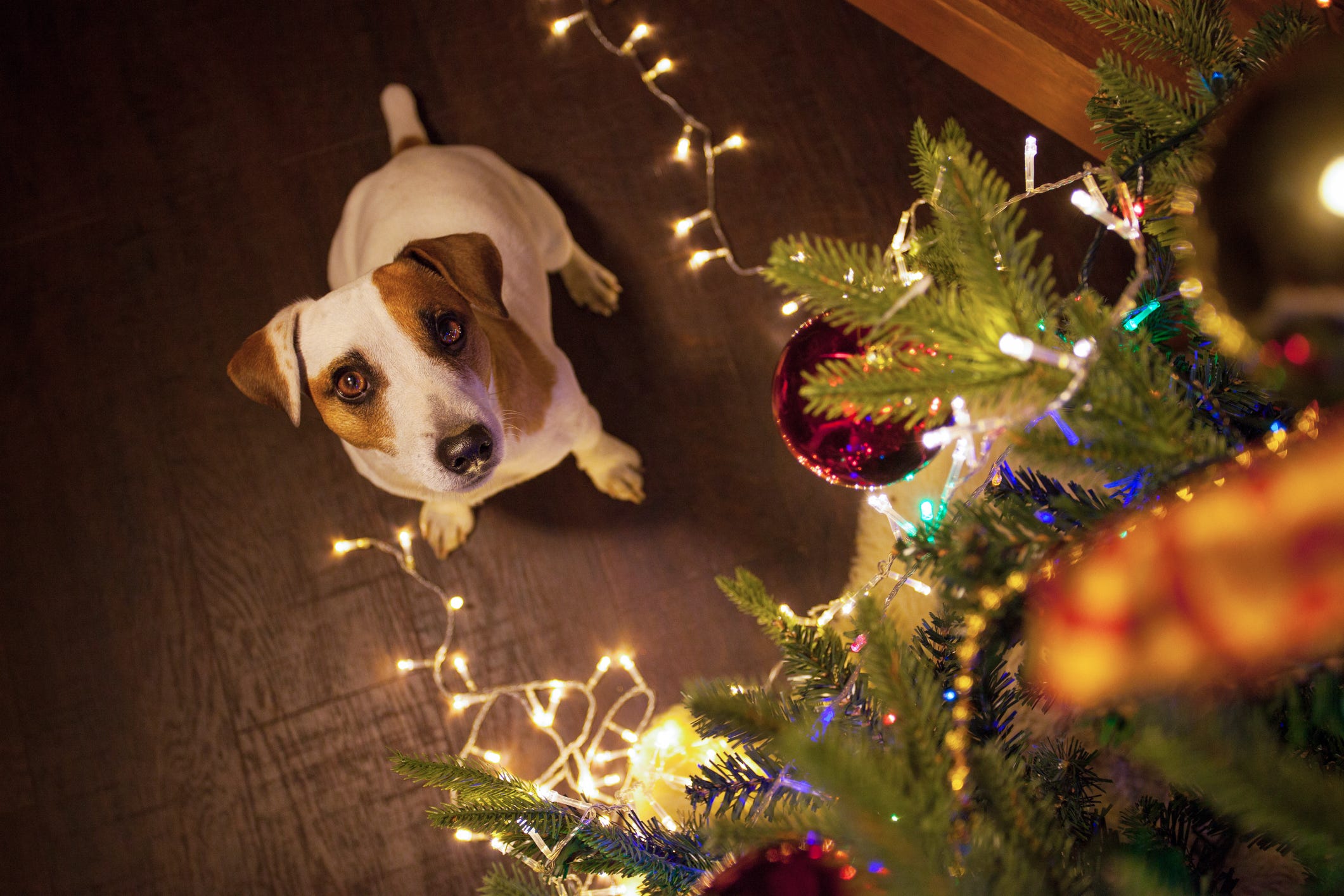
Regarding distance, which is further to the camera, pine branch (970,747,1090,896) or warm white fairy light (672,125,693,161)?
warm white fairy light (672,125,693,161)

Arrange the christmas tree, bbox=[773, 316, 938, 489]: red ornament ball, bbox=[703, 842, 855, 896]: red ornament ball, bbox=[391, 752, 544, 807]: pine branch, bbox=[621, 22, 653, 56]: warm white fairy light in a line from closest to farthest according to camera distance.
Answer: the christmas tree → bbox=[703, 842, 855, 896]: red ornament ball → bbox=[391, 752, 544, 807]: pine branch → bbox=[773, 316, 938, 489]: red ornament ball → bbox=[621, 22, 653, 56]: warm white fairy light

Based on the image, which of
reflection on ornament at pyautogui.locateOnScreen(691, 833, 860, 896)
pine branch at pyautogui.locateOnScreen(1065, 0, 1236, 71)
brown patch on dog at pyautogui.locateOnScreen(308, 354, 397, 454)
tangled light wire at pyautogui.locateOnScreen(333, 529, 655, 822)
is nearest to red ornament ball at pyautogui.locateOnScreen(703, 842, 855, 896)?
reflection on ornament at pyautogui.locateOnScreen(691, 833, 860, 896)

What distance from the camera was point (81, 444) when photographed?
8.02 ft

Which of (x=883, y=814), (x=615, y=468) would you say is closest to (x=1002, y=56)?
(x=615, y=468)

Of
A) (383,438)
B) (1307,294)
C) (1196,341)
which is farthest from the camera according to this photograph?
(383,438)

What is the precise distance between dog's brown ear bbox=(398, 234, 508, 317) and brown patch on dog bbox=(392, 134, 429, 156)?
0.76 metres

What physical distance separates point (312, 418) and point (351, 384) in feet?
2.96

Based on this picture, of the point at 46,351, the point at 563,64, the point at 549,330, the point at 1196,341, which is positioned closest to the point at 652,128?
the point at 563,64

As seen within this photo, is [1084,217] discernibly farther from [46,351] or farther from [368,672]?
[46,351]

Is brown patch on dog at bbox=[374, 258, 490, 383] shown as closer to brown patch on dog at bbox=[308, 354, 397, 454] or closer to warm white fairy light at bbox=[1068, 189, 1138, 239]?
brown patch on dog at bbox=[308, 354, 397, 454]

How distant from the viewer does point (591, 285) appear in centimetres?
238

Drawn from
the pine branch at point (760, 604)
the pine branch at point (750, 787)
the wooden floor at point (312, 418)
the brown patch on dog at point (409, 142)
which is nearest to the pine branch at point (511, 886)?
the pine branch at point (750, 787)

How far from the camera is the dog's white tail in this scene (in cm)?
228

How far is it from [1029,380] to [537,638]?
1846 mm
